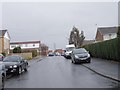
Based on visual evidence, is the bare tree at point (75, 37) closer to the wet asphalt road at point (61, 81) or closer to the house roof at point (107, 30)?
the house roof at point (107, 30)

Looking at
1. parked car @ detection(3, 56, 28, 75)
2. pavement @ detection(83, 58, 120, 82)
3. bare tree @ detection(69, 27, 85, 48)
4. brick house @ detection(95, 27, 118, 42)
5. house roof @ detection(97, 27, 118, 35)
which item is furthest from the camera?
bare tree @ detection(69, 27, 85, 48)

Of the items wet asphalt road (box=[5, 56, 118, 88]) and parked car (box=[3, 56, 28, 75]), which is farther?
parked car (box=[3, 56, 28, 75])

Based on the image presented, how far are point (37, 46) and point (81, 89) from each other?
11445 cm

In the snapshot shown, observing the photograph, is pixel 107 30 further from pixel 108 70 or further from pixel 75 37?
pixel 108 70

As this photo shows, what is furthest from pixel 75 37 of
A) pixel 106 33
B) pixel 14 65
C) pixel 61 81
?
pixel 61 81

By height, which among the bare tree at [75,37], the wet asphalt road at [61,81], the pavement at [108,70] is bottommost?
the wet asphalt road at [61,81]

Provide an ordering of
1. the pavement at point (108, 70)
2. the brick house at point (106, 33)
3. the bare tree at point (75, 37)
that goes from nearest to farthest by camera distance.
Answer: the pavement at point (108, 70) < the brick house at point (106, 33) < the bare tree at point (75, 37)

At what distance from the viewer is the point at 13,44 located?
133 metres

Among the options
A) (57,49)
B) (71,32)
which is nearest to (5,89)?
(71,32)

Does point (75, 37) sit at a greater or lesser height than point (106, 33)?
lesser

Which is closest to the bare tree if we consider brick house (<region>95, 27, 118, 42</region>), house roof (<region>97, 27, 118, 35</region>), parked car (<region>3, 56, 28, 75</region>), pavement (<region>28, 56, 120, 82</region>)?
brick house (<region>95, 27, 118, 42</region>)

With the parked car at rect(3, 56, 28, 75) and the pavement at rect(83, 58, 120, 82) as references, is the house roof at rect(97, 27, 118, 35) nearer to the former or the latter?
the pavement at rect(83, 58, 120, 82)

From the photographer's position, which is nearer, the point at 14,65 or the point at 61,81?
the point at 61,81

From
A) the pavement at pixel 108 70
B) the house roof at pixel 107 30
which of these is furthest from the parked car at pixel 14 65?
the house roof at pixel 107 30
